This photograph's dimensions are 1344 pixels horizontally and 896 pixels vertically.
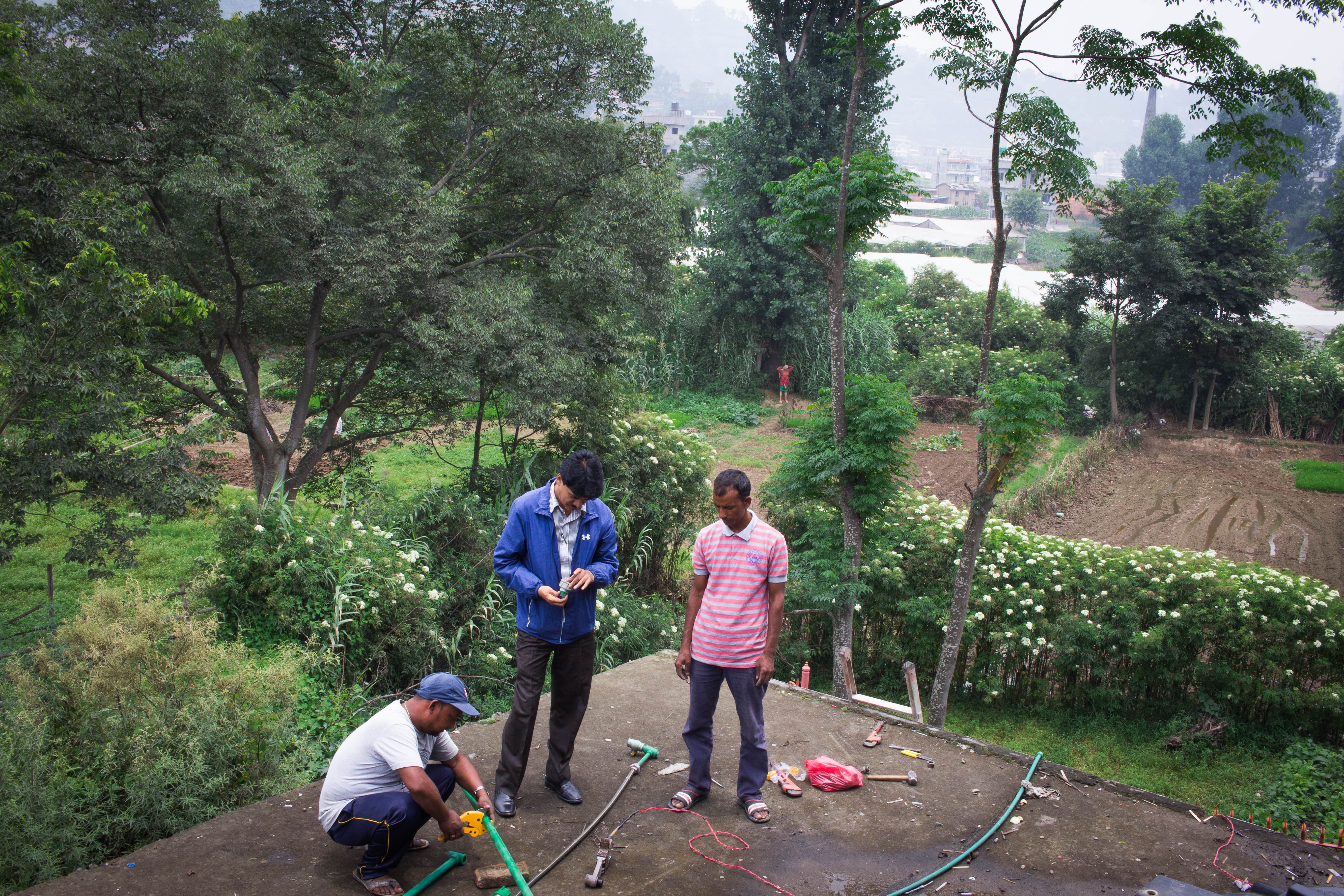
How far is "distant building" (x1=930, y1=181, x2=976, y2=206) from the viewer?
356 feet

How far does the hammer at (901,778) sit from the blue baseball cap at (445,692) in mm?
2277

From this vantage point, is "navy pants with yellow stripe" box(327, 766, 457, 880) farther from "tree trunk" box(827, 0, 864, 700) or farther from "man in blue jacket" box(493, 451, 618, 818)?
"tree trunk" box(827, 0, 864, 700)

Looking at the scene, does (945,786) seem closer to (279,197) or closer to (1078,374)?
(279,197)

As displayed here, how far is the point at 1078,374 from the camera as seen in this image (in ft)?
77.5

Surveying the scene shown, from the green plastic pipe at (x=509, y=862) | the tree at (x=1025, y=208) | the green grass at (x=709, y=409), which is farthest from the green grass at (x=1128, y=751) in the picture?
the tree at (x=1025, y=208)

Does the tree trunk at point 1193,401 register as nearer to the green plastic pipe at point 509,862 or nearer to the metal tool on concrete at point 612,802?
the metal tool on concrete at point 612,802

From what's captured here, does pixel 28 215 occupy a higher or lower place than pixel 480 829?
higher

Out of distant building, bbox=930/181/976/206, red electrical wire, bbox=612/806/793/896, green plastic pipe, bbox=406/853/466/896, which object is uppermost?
distant building, bbox=930/181/976/206

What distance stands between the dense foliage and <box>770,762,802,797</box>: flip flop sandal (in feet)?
8.26

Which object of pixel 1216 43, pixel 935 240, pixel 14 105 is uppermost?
pixel 935 240

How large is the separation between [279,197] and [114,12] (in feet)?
7.01

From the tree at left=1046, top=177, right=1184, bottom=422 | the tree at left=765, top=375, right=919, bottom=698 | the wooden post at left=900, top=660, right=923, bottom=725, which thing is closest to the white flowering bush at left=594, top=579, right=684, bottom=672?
the tree at left=765, top=375, right=919, bottom=698

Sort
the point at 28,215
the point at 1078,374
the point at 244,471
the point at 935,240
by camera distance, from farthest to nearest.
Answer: the point at 935,240
the point at 1078,374
the point at 244,471
the point at 28,215

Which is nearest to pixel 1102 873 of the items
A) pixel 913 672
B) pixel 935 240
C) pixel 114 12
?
pixel 913 672
